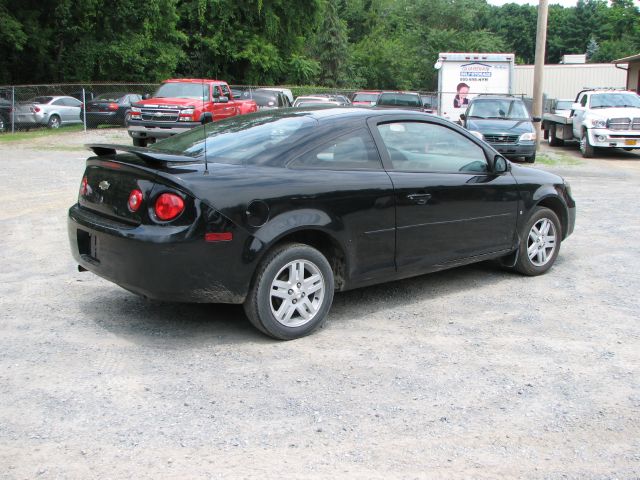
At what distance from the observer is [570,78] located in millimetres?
51219

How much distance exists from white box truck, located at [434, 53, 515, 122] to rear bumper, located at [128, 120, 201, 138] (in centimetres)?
982

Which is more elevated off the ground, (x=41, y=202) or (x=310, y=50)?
(x=310, y=50)

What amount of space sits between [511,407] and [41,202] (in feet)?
28.4

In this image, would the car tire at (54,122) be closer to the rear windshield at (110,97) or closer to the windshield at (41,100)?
the windshield at (41,100)

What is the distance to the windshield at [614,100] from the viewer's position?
2050cm

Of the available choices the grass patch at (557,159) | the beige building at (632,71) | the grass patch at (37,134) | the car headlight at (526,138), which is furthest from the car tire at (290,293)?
the beige building at (632,71)

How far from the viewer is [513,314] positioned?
5.75 metres

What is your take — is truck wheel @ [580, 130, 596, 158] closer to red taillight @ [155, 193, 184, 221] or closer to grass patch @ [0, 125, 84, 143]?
grass patch @ [0, 125, 84, 143]

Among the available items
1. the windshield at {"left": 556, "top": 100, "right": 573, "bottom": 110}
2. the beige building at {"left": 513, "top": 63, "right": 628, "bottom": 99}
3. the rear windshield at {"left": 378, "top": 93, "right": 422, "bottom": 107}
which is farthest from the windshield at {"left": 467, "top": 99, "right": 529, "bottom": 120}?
the beige building at {"left": 513, "top": 63, "right": 628, "bottom": 99}

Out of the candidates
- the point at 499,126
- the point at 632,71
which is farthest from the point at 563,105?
the point at 632,71

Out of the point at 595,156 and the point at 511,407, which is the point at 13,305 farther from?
the point at 595,156

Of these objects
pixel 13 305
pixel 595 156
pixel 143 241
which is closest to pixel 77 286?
pixel 13 305

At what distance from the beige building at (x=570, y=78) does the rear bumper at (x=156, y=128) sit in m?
35.0

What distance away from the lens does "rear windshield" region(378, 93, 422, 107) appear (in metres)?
Answer: 26.6
